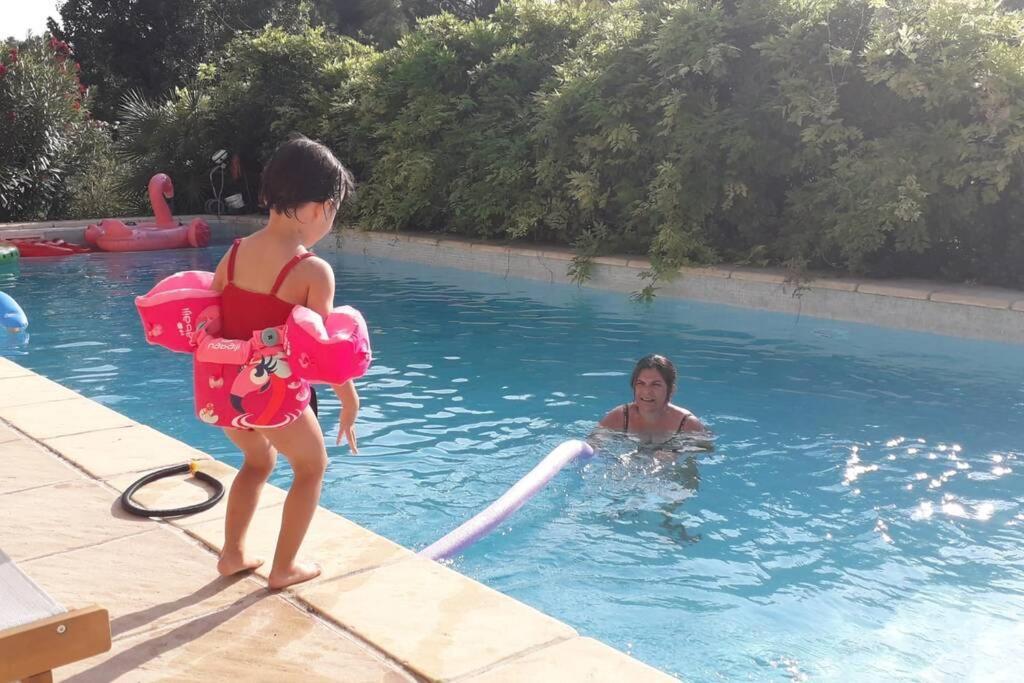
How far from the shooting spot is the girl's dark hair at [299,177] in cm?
296

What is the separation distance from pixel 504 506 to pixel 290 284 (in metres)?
2.06

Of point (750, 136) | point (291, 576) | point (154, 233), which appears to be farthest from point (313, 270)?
point (154, 233)

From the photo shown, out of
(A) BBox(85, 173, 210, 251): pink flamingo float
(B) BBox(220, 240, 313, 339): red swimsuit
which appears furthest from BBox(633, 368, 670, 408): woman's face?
(A) BBox(85, 173, 210, 251): pink flamingo float

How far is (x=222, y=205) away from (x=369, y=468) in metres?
15.9

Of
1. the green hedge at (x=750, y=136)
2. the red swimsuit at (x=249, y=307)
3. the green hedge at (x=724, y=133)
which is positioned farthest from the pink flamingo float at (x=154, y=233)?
the red swimsuit at (x=249, y=307)

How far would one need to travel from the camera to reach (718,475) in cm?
589

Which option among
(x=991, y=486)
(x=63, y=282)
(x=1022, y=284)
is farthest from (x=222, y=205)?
(x=991, y=486)

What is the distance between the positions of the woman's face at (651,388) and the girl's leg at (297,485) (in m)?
2.97

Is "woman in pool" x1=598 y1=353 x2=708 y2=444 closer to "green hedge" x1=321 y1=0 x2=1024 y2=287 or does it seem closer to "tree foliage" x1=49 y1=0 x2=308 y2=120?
"green hedge" x1=321 y1=0 x2=1024 y2=287

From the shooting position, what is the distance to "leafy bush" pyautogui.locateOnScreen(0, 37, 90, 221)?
19.2 m

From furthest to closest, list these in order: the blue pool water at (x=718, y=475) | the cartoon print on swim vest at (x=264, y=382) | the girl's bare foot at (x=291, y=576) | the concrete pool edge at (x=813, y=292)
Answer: the concrete pool edge at (x=813, y=292) → the blue pool water at (x=718, y=475) → the girl's bare foot at (x=291, y=576) → the cartoon print on swim vest at (x=264, y=382)

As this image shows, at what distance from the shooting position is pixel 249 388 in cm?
297

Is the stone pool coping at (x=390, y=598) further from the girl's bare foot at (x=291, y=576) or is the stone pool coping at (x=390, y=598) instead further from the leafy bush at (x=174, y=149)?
the leafy bush at (x=174, y=149)

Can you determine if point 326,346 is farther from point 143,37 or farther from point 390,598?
point 143,37
